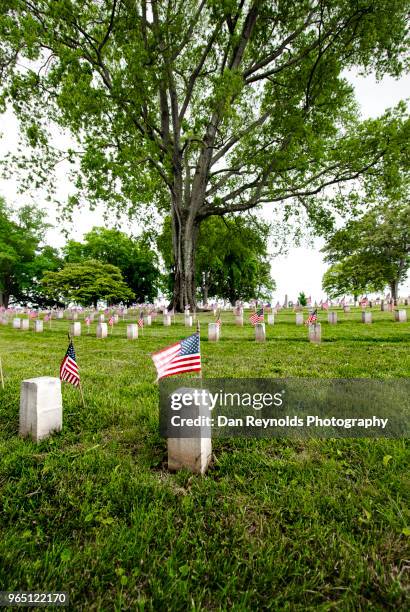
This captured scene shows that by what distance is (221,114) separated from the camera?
12320 millimetres

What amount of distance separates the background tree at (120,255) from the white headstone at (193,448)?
1376 inches

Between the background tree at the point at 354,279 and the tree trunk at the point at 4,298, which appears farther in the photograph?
the tree trunk at the point at 4,298

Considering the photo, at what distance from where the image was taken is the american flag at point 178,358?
9.06 ft

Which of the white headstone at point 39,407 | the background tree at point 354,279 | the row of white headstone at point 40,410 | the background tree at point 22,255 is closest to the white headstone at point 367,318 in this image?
the row of white headstone at point 40,410

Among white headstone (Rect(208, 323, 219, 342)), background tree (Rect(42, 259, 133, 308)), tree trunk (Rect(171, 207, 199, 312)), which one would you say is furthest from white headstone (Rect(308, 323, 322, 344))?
background tree (Rect(42, 259, 133, 308))

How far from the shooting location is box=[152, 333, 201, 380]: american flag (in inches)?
109

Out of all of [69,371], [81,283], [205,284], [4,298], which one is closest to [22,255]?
[4,298]

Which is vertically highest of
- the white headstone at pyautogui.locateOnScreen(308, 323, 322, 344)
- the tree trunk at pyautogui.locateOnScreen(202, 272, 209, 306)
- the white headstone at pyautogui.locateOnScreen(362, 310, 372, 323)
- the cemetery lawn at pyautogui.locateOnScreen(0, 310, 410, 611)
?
the tree trunk at pyautogui.locateOnScreen(202, 272, 209, 306)

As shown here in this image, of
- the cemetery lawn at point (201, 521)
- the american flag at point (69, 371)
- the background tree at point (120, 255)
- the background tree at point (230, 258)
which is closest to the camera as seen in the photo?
the cemetery lawn at point (201, 521)

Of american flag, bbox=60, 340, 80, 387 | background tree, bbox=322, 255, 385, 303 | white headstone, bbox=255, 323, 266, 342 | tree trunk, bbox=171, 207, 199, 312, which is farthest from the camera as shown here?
background tree, bbox=322, 255, 385, 303

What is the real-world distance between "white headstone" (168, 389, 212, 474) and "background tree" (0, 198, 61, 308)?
36.8 m

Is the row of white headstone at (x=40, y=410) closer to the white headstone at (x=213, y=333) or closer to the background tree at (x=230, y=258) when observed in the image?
the white headstone at (x=213, y=333)

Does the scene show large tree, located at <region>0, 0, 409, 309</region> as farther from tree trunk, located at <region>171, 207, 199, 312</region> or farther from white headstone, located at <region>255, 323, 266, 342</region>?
white headstone, located at <region>255, 323, 266, 342</region>

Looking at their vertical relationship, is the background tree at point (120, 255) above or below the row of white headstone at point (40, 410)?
above
